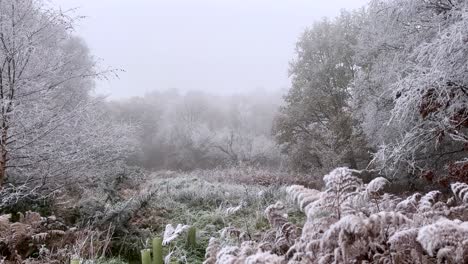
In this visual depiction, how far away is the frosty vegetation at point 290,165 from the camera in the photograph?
218cm

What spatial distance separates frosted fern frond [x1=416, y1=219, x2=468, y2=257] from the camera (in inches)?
62.6

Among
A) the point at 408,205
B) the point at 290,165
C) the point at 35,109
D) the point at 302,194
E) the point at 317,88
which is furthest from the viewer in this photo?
the point at 317,88

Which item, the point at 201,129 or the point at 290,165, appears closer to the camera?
the point at 290,165

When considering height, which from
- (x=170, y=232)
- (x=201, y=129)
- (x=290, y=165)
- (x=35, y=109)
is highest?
(x=35, y=109)

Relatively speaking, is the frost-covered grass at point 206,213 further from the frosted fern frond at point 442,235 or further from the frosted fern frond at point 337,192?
the frosted fern frond at point 442,235

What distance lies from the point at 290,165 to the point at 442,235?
13.4 meters

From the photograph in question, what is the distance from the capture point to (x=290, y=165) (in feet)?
49.3

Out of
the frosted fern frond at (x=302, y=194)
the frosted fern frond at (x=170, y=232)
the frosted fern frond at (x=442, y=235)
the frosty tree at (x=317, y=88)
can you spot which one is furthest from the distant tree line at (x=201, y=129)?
the frosted fern frond at (x=442, y=235)

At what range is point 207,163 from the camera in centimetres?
2236

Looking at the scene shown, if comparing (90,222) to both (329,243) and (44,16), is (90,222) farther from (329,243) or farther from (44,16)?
(329,243)

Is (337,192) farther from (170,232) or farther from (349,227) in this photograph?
(170,232)

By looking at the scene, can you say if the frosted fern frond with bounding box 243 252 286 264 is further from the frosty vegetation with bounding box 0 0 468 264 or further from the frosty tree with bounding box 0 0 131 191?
the frosty tree with bounding box 0 0 131 191

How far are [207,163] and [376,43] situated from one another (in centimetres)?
1407

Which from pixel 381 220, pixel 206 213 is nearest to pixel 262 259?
pixel 381 220
